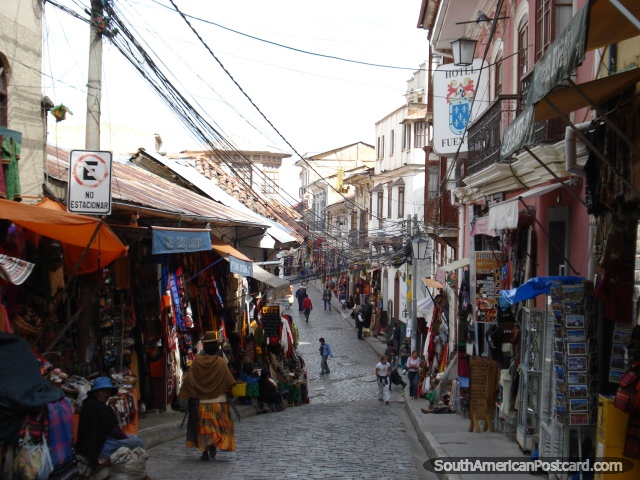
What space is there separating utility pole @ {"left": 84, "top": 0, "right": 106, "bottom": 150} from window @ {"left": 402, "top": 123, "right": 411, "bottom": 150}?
3400 cm

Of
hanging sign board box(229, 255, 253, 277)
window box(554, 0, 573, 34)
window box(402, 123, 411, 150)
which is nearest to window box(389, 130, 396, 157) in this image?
window box(402, 123, 411, 150)

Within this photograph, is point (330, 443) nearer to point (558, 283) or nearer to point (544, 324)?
point (544, 324)

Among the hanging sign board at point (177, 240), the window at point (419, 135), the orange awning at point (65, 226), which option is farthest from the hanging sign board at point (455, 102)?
the window at point (419, 135)

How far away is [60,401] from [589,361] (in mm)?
5560

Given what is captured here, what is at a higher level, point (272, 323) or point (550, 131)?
point (550, 131)

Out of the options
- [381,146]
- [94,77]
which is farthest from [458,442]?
[381,146]

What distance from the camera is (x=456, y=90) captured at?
724 inches

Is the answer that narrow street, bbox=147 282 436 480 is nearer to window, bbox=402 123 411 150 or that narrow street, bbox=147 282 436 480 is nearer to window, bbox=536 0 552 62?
window, bbox=536 0 552 62

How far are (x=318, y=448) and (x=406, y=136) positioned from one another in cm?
3389

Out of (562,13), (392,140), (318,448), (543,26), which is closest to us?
(562,13)

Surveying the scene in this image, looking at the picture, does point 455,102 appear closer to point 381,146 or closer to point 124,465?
point 124,465

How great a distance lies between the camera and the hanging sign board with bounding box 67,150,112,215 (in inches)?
369

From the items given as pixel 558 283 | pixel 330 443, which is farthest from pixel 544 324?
pixel 330 443

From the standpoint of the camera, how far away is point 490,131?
572 inches
